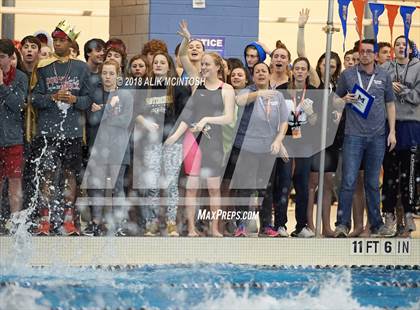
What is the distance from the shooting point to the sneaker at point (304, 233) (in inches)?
437

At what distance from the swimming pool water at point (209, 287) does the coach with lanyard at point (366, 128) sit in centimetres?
63

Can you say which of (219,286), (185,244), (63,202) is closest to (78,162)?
(63,202)

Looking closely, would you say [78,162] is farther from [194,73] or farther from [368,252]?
[368,252]

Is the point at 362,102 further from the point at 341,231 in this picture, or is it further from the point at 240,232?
the point at 240,232

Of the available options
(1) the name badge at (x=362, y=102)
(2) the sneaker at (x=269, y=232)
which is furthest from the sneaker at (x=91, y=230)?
(1) the name badge at (x=362, y=102)

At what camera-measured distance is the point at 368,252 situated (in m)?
11.1

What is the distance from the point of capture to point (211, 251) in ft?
35.4

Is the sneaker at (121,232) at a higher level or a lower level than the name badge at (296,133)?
lower

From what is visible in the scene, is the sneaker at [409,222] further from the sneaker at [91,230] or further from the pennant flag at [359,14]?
the sneaker at [91,230]

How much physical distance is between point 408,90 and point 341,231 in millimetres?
1463

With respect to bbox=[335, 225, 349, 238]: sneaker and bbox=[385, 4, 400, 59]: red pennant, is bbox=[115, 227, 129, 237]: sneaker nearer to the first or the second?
bbox=[335, 225, 349, 238]: sneaker

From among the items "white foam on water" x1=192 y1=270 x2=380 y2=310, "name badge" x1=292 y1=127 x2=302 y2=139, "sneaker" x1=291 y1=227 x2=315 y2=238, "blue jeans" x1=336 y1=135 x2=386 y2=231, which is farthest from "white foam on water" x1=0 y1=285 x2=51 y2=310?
"blue jeans" x1=336 y1=135 x2=386 y2=231

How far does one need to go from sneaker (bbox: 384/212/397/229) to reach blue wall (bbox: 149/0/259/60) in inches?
89.9

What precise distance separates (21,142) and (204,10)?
2.94m
